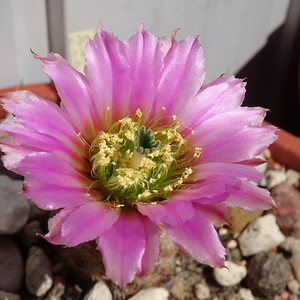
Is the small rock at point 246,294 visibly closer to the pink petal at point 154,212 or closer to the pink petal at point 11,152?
the pink petal at point 154,212

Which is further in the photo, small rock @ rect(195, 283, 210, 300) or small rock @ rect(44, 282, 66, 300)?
small rock @ rect(195, 283, 210, 300)

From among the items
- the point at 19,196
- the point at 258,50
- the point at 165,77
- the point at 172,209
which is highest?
the point at 165,77

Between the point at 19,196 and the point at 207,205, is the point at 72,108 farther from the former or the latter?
the point at 19,196

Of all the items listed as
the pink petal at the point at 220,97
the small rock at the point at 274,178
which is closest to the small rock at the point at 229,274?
the small rock at the point at 274,178

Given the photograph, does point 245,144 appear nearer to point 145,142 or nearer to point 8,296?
point 145,142

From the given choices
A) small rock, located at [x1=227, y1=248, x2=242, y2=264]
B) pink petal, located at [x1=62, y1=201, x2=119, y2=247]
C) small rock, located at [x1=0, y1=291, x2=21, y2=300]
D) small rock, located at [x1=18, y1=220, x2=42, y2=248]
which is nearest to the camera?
pink petal, located at [x1=62, y1=201, x2=119, y2=247]

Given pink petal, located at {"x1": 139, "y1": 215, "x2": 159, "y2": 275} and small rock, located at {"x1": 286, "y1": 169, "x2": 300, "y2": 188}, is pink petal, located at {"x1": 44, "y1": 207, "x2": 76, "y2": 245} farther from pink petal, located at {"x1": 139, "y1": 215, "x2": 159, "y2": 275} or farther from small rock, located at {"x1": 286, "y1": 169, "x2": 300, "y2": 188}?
small rock, located at {"x1": 286, "y1": 169, "x2": 300, "y2": 188}

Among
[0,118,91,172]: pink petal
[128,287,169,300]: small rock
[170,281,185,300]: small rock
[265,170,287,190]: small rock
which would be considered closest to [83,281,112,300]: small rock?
[128,287,169,300]: small rock

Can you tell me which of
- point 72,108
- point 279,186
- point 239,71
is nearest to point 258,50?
point 239,71
